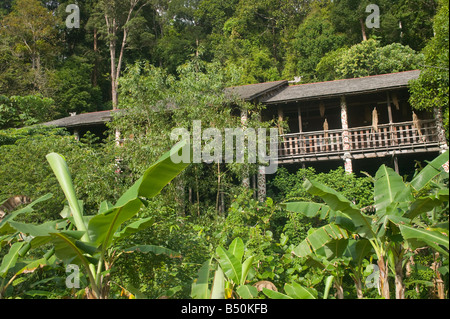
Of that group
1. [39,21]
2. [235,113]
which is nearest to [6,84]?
[39,21]

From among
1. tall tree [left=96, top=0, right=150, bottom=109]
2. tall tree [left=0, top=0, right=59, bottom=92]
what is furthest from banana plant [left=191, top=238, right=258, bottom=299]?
tall tree [left=0, top=0, right=59, bottom=92]

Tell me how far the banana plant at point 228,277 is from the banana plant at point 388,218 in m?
0.78

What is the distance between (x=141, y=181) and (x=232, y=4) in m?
32.3

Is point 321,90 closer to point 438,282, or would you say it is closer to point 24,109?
point 438,282

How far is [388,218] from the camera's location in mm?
4578

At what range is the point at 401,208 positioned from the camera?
4.96 metres

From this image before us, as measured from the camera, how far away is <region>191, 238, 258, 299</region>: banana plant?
4.57 meters

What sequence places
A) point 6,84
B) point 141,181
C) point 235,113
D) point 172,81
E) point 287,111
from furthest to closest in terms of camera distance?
→ point 6,84 < point 287,111 < point 235,113 < point 172,81 < point 141,181

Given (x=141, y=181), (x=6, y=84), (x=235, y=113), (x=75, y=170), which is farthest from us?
(x=6, y=84)

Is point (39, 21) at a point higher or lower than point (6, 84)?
higher

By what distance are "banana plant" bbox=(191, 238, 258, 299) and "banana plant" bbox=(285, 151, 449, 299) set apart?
30.8 inches

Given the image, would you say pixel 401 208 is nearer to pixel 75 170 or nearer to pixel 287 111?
pixel 75 170

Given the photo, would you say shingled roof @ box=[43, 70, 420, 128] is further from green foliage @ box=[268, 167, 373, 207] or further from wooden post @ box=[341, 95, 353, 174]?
green foliage @ box=[268, 167, 373, 207]

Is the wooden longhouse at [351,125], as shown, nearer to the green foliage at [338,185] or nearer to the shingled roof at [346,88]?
the shingled roof at [346,88]
